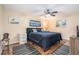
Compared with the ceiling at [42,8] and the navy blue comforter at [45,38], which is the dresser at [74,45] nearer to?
the navy blue comforter at [45,38]

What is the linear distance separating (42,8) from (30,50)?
0.78 m

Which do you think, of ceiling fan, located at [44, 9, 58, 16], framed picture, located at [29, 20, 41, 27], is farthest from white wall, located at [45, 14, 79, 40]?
framed picture, located at [29, 20, 41, 27]

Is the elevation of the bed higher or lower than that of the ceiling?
lower

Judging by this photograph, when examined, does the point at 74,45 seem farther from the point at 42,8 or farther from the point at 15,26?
the point at 15,26

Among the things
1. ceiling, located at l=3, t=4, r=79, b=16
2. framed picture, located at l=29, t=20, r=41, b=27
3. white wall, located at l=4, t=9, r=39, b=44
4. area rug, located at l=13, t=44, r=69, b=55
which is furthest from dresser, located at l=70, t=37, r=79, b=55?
white wall, located at l=4, t=9, r=39, b=44

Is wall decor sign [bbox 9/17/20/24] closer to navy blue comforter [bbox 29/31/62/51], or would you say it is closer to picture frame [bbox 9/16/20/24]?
picture frame [bbox 9/16/20/24]

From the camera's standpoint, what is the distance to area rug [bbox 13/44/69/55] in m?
1.78

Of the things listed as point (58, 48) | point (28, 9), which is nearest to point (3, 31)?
point (28, 9)

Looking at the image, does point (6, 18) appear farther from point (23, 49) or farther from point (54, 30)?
point (54, 30)

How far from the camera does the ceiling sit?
5.73 ft

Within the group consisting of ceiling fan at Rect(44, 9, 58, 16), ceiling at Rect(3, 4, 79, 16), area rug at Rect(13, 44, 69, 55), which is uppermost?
ceiling at Rect(3, 4, 79, 16)

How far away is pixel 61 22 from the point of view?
1808mm

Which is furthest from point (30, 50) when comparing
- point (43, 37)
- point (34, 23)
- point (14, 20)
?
point (14, 20)

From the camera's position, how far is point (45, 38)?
69.4 inches
